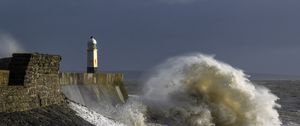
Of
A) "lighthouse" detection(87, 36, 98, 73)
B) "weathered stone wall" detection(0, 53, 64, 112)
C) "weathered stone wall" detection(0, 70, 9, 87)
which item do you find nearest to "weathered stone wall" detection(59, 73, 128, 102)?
"lighthouse" detection(87, 36, 98, 73)

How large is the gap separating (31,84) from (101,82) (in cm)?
424

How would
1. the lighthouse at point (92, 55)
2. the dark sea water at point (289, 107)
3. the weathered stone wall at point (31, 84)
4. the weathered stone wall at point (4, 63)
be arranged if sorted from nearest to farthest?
the weathered stone wall at point (31, 84), the weathered stone wall at point (4, 63), the lighthouse at point (92, 55), the dark sea water at point (289, 107)

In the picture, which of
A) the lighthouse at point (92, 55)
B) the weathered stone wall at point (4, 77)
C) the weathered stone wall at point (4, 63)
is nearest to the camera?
the weathered stone wall at point (4, 77)

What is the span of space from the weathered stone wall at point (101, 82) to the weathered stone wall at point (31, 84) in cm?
124

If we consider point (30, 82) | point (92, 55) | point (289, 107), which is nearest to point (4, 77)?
point (30, 82)

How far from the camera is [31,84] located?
962cm

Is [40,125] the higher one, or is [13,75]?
[13,75]

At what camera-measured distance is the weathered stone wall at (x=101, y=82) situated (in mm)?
12372

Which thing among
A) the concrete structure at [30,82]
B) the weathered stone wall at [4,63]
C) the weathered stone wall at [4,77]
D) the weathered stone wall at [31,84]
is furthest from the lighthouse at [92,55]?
the weathered stone wall at [4,77]

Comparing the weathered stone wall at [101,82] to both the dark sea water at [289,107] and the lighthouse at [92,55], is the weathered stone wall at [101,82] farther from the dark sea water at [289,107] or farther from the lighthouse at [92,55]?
the dark sea water at [289,107]

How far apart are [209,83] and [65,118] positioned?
848 cm

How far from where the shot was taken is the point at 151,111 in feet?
49.6

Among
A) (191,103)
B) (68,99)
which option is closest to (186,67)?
(191,103)

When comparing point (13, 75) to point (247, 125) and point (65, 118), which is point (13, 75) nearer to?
point (65, 118)
